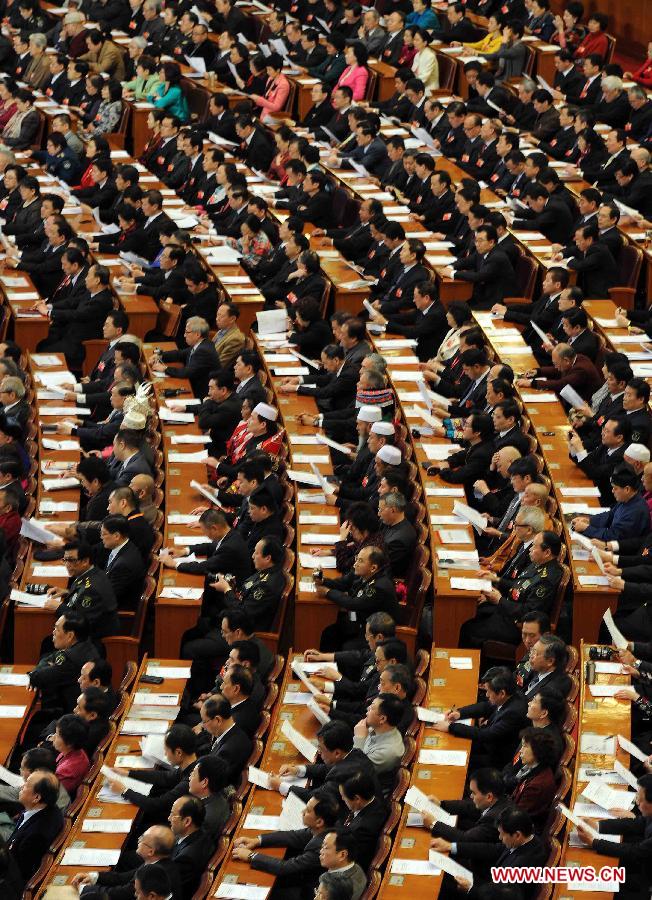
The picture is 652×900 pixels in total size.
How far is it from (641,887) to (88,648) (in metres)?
3.04

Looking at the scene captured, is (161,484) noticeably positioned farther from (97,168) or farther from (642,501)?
(97,168)

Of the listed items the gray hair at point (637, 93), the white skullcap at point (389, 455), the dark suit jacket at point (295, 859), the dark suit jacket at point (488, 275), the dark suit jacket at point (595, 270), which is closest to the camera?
the dark suit jacket at point (295, 859)

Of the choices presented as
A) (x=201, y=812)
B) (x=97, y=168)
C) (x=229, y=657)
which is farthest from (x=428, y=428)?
(x=97, y=168)

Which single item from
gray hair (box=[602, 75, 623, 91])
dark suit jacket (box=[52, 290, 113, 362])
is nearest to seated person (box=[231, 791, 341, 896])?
dark suit jacket (box=[52, 290, 113, 362])

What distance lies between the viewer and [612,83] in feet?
49.9

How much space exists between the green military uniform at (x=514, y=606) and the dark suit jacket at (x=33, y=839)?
2.64m

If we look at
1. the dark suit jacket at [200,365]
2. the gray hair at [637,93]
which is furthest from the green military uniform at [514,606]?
the gray hair at [637,93]

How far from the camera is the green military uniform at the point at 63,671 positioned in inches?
317

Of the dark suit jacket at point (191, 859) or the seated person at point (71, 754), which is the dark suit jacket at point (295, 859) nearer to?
the dark suit jacket at point (191, 859)

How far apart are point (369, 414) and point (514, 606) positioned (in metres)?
2.12

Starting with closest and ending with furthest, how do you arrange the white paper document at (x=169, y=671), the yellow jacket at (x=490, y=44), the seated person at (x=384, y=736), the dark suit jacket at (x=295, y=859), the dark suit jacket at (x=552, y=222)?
the dark suit jacket at (x=295, y=859) → the seated person at (x=384, y=736) → the white paper document at (x=169, y=671) → the dark suit jacket at (x=552, y=222) → the yellow jacket at (x=490, y=44)

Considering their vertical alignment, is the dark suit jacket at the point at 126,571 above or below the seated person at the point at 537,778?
below

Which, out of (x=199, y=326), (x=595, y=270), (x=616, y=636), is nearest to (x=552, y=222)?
(x=595, y=270)

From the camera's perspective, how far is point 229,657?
8164 mm
